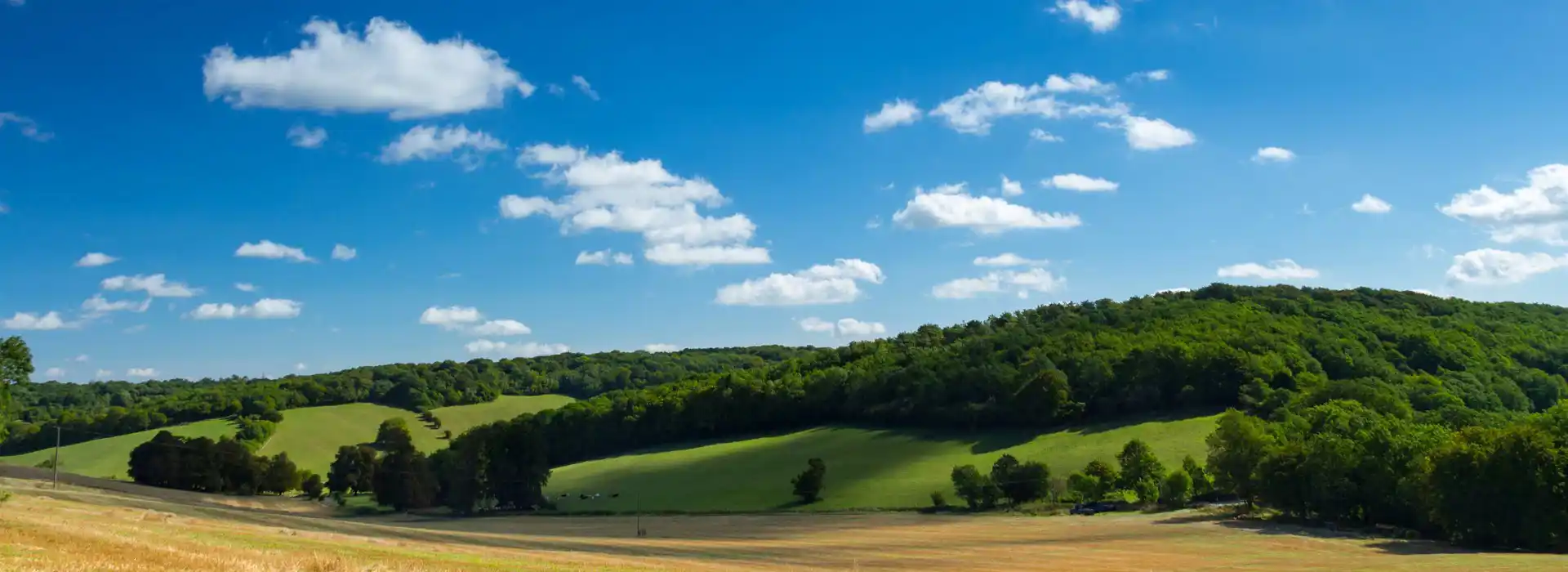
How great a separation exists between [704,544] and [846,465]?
5627 centimetres

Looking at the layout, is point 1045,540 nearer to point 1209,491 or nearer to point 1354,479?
point 1354,479

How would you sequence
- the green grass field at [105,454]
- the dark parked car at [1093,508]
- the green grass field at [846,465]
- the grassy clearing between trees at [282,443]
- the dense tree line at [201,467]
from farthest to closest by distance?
the grassy clearing between trees at [282,443], the green grass field at [105,454], the dense tree line at [201,467], the green grass field at [846,465], the dark parked car at [1093,508]

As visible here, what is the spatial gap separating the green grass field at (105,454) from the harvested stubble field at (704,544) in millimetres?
53854

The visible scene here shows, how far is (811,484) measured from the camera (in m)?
A: 115

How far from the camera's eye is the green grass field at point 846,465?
114m

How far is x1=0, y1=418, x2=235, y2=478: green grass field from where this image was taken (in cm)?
15425

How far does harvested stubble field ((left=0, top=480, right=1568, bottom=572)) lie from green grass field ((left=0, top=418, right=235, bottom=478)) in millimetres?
53854

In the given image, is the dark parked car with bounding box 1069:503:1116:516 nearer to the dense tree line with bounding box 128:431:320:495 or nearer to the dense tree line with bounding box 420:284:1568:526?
the dense tree line with bounding box 420:284:1568:526

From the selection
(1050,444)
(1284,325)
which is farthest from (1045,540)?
(1284,325)

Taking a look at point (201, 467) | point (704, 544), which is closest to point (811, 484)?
point (704, 544)

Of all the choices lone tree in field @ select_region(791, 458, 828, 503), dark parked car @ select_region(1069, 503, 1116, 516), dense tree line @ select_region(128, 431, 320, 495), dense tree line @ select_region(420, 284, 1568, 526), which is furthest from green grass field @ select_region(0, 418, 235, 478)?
dark parked car @ select_region(1069, 503, 1116, 516)

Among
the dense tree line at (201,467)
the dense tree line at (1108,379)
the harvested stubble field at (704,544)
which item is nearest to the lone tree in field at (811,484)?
the harvested stubble field at (704,544)

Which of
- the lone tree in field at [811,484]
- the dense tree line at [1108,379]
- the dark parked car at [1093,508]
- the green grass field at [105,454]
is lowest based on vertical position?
the dark parked car at [1093,508]

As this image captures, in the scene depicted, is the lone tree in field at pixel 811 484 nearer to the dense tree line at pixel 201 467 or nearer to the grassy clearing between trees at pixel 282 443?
the grassy clearing between trees at pixel 282 443
